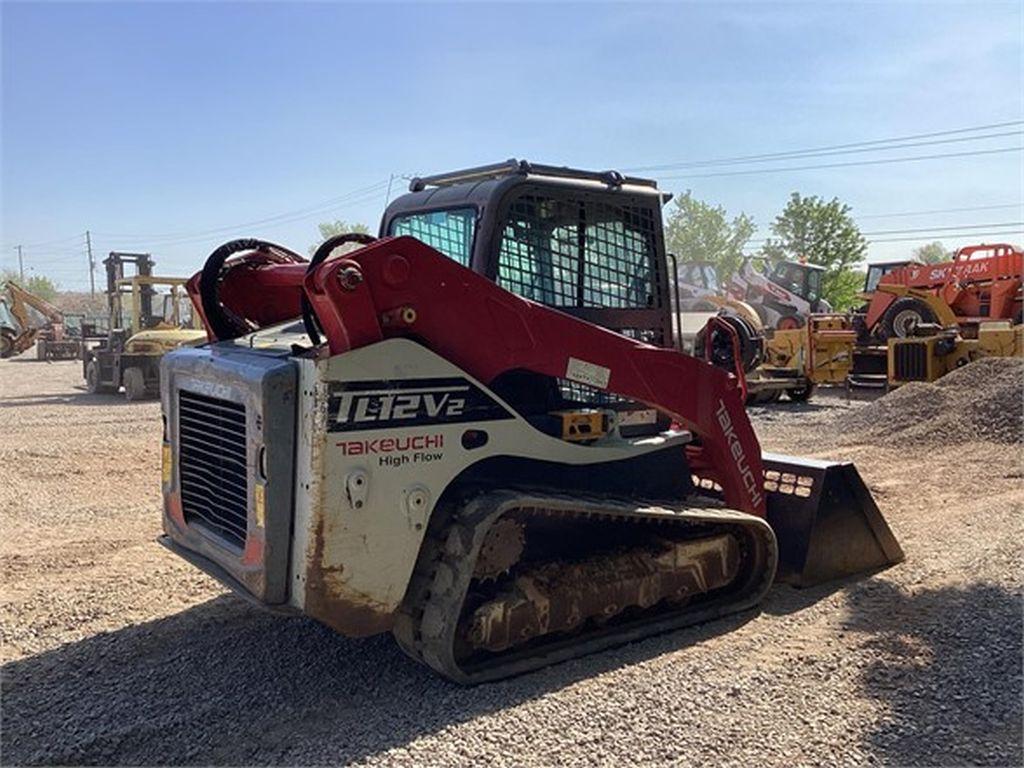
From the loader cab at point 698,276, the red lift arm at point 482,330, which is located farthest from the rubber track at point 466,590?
the loader cab at point 698,276

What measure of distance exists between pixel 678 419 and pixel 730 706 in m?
1.56

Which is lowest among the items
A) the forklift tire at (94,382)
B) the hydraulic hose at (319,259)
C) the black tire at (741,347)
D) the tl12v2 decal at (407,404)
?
the forklift tire at (94,382)

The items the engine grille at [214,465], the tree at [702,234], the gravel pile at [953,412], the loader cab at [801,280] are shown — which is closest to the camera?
the engine grille at [214,465]

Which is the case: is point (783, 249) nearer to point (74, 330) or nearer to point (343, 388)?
point (74, 330)

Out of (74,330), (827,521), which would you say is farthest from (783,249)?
(827,521)

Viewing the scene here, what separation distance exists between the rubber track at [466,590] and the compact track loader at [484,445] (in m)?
0.01

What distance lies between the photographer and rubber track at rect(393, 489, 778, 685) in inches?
152

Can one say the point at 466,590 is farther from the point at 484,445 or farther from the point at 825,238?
the point at 825,238

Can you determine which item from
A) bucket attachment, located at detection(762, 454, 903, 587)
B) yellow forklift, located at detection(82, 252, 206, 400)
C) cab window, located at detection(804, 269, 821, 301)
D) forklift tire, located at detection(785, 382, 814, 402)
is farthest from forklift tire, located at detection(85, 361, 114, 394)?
cab window, located at detection(804, 269, 821, 301)

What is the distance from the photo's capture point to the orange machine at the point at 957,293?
57.7 feet

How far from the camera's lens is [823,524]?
18.3 ft

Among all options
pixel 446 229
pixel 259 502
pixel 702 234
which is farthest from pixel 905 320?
pixel 702 234

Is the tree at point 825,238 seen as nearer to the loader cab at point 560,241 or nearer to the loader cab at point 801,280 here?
the loader cab at point 801,280

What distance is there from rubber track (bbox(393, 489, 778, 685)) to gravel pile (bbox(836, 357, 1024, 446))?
757 centimetres
